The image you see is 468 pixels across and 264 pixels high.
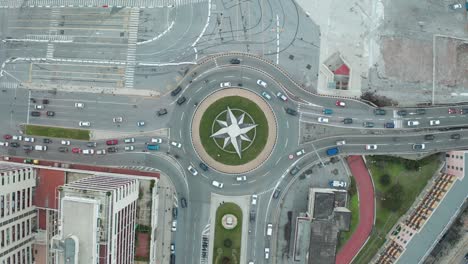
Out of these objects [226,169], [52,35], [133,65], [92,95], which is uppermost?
[52,35]

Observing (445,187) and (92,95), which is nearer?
(445,187)

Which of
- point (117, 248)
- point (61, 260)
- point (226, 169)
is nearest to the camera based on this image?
point (61, 260)

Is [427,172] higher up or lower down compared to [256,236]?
higher up

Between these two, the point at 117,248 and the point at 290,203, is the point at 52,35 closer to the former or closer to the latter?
the point at 117,248

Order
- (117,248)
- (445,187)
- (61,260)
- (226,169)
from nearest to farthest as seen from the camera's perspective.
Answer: (61,260)
(117,248)
(445,187)
(226,169)

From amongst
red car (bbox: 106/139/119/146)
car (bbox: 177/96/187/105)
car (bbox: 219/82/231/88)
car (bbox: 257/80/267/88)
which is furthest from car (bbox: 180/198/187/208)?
car (bbox: 257/80/267/88)

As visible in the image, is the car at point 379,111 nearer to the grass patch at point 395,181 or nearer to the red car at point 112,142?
the grass patch at point 395,181

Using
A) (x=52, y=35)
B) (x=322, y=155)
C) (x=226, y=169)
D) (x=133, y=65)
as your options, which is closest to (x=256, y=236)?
(x=226, y=169)

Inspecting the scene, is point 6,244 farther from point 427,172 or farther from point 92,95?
point 427,172
